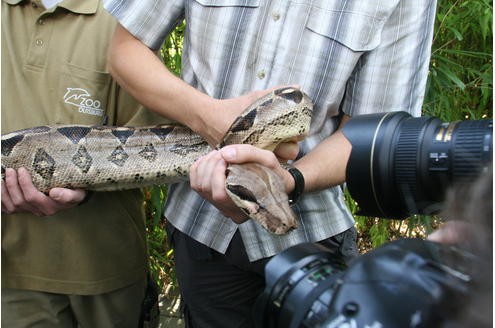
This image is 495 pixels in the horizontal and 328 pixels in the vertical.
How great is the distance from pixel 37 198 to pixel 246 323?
42.1 inches

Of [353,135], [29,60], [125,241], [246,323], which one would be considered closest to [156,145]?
[125,241]

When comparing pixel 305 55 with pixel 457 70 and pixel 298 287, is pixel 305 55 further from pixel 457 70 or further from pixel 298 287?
pixel 457 70

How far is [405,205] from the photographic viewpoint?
4.90ft

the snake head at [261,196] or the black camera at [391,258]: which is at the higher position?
the black camera at [391,258]

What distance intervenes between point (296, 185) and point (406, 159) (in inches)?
26.3

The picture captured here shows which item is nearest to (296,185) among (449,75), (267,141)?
(267,141)

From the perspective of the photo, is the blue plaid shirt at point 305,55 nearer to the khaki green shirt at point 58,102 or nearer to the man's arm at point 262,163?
the man's arm at point 262,163

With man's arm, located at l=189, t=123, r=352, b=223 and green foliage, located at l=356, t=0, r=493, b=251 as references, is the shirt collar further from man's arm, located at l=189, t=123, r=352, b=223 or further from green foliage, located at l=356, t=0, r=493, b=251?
green foliage, located at l=356, t=0, r=493, b=251

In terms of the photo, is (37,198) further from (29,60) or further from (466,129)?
(466,129)

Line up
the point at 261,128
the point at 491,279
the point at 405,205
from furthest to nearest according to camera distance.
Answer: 1. the point at 261,128
2. the point at 405,205
3. the point at 491,279

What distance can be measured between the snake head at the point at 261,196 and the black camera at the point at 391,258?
47 centimetres

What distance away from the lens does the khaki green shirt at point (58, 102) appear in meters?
2.48

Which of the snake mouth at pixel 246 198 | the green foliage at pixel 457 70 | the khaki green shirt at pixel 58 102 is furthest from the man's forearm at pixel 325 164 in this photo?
the green foliage at pixel 457 70

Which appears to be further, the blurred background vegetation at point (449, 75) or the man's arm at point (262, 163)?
the blurred background vegetation at point (449, 75)
